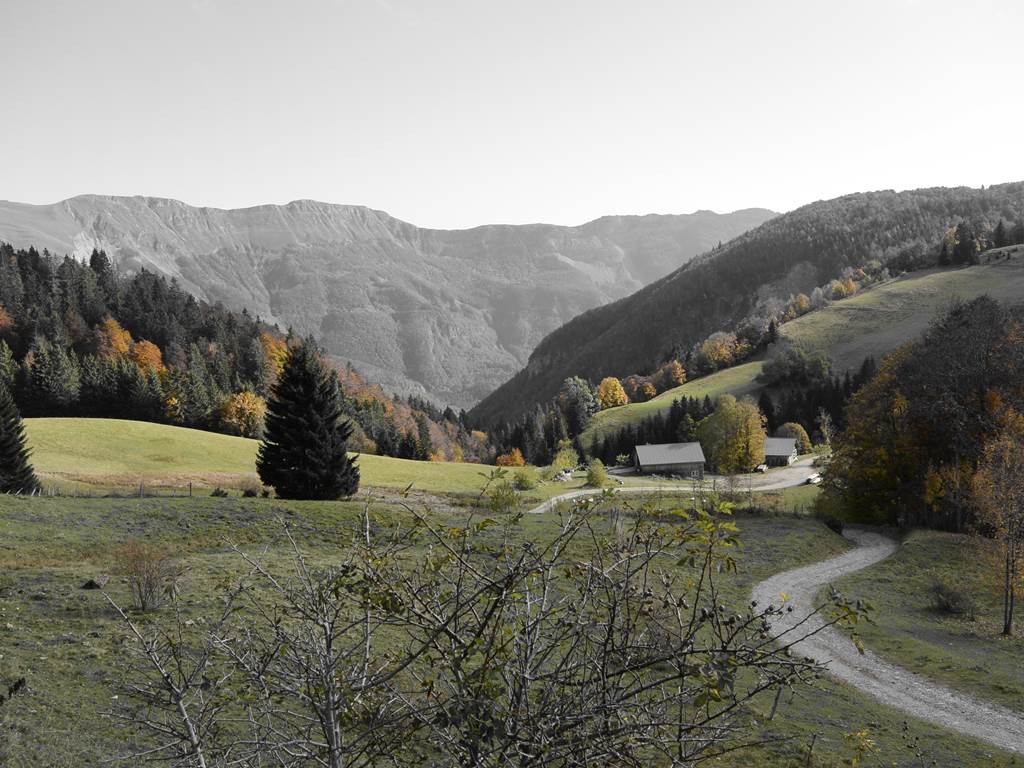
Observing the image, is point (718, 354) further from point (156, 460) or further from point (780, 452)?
point (156, 460)

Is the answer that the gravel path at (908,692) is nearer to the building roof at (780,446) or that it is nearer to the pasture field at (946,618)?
the pasture field at (946,618)

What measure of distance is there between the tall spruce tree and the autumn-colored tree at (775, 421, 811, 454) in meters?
91.9

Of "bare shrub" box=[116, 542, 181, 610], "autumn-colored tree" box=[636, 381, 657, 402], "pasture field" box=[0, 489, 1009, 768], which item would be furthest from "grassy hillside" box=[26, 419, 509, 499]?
"autumn-colored tree" box=[636, 381, 657, 402]

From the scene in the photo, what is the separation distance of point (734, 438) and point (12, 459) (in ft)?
275

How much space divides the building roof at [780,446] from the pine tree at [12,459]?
9511 cm

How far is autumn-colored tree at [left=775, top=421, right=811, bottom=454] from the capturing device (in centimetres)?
11100

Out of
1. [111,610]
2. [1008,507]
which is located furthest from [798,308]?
[111,610]

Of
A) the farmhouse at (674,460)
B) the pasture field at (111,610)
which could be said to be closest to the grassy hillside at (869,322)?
the farmhouse at (674,460)

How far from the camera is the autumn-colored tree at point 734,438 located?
3721 inches

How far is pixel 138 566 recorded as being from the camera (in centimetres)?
1705

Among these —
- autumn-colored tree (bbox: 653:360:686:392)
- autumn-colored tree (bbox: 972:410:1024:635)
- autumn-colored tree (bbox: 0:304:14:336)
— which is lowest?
autumn-colored tree (bbox: 972:410:1024:635)

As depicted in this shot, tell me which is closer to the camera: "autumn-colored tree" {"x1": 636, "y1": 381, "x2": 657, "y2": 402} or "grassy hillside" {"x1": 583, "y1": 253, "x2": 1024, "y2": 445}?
"grassy hillside" {"x1": 583, "y1": 253, "x2": 1024, "y2": 445}

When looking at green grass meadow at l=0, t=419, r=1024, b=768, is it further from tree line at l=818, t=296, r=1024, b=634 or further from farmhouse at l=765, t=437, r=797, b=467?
farmhouse at l=765, t=437, r=797, b=467

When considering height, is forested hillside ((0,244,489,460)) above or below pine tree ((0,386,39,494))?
above
